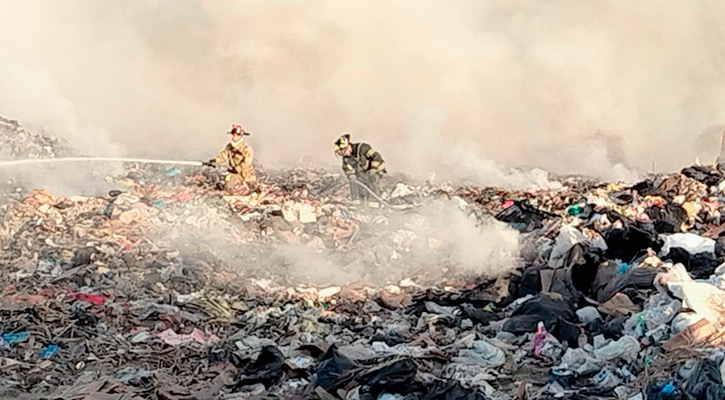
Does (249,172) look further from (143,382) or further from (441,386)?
(441,386)

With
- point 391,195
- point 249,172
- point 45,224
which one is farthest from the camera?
point 249,172

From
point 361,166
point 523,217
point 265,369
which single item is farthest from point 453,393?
point 361,166

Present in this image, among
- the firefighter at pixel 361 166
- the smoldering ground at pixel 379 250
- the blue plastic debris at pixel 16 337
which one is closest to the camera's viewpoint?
the blue plastic debris at pixel 16 337

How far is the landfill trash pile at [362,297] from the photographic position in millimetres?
4277

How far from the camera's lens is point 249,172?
1220cm

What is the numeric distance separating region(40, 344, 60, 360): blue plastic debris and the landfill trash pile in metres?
0.02

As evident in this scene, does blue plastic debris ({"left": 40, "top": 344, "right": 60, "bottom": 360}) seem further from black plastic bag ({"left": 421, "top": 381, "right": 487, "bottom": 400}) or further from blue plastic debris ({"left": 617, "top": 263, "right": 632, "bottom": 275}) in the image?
blue plastic debris ({"left": 617, "top": 263, "right": 632, "bottom": 275})

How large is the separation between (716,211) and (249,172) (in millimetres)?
6677

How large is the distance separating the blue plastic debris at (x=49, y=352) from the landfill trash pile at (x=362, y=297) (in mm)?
19

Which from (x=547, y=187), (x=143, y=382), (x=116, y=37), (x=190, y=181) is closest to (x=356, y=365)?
(x=143, y=382)

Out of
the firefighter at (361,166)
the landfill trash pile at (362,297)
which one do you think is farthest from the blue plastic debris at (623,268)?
the firefighter at (361,166)

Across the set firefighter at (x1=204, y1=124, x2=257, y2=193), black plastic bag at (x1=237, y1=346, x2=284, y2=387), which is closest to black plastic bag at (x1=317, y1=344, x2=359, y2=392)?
black plastic bag at (x1=237, y1=346, x2=284, y2=387)

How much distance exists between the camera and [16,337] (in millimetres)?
5367

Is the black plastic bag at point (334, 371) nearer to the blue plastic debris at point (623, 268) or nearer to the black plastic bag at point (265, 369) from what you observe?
the black plastic bag at point (265, 369)
